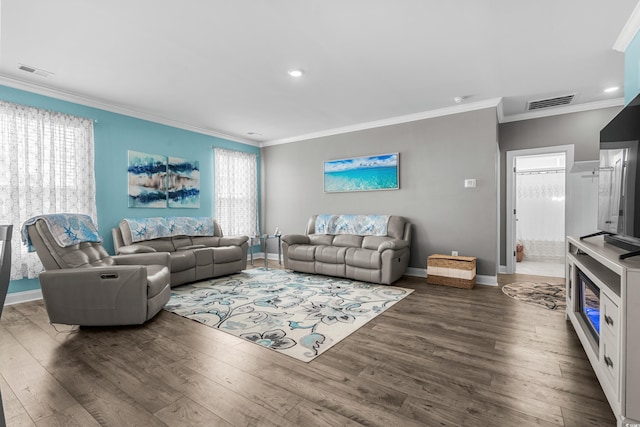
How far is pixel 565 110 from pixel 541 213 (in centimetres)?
282

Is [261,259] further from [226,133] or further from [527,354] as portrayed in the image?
[527,354]

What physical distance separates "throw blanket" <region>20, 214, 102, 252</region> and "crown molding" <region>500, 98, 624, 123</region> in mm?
5947

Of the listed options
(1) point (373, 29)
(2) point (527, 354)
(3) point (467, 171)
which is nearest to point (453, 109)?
(3) point (467, 171)

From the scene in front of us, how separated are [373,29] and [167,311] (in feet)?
11.0

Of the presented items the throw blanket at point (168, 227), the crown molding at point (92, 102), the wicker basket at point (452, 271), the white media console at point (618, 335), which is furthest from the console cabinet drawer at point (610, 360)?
the crown molding at point (92, 102)

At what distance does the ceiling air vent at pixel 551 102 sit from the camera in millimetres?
4155

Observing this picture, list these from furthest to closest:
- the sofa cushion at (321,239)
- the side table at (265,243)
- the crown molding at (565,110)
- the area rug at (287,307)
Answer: the side table at (265,243) < the sofa cushion at (321,239) < the crown molding at (565,110) < the area rug at (287,307)

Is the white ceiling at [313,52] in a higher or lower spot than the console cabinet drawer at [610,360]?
higher

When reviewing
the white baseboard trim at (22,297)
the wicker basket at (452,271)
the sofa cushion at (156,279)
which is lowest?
the white baseboard trim at (22,297)

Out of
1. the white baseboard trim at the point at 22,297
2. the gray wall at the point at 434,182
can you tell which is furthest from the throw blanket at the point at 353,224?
the white baseboard trim at the point at 22,297

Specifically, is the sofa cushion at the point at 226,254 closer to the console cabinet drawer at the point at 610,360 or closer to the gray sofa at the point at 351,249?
the gray sofa at the point at 351,249

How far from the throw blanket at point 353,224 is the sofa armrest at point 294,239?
1.14 ft

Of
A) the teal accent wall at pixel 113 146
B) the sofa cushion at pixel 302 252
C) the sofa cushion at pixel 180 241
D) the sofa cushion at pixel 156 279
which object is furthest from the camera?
the sofa cushion at pixel 302 252

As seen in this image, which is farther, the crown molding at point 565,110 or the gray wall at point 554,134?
the gray wall at point 554,134
